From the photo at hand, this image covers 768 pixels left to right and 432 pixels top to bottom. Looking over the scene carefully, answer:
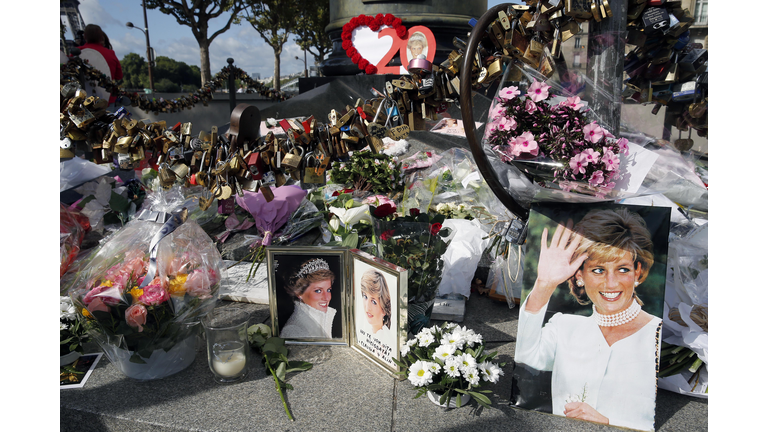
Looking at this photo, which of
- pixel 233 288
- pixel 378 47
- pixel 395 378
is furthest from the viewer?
pixel 378 47

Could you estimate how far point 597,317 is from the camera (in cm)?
192

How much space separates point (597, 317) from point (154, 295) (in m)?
1.95

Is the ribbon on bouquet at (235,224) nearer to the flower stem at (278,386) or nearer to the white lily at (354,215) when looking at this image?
the white lily at (354,215)

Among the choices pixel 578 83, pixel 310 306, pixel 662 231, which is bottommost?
pixel 310 306

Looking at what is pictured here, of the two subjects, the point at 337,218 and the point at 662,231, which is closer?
the point at 662,231

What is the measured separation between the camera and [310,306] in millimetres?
2383

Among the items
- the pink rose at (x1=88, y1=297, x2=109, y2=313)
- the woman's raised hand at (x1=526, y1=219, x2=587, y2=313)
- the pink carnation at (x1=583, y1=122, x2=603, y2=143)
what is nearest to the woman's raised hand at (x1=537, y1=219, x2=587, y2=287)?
the woman's raised hand at (x1=526, y1=219, x2=587, y2=313)

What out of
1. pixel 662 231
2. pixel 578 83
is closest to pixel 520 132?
pixel 578 83

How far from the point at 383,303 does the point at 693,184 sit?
2.00 metres

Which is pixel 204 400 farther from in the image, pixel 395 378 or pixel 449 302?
pixel 449 302

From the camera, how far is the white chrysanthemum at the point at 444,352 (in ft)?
6.28

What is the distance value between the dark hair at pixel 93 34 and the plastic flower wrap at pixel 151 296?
18.8ft

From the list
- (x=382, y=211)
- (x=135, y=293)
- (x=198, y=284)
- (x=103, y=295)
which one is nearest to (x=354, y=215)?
(x=382, y=211)

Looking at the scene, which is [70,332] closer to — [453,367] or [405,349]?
[405,349]
